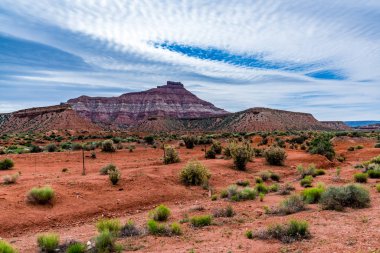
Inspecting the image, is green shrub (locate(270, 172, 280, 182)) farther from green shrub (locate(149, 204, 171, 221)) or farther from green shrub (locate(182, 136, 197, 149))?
green shrub (locate(182, 136, 197, 149))

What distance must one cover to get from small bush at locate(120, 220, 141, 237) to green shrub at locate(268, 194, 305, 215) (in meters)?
5.52

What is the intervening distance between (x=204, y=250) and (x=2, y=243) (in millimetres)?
5701

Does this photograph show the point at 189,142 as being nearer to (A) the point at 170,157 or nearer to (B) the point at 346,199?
(A) the point at 170,157

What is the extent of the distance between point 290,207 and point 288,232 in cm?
337

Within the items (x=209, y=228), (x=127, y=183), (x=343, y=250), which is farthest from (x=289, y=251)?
(x=127, y=183)

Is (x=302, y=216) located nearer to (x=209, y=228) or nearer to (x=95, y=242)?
(x=209, y=228)

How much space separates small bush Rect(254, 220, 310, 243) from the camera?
34.3 feet

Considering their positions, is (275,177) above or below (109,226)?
below

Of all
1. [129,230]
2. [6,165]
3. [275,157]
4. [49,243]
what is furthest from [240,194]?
[6,165]

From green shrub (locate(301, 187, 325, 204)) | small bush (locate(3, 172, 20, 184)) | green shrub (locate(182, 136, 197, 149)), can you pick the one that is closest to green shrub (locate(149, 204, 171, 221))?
green shrub (locate(301, 187, 325, 204))

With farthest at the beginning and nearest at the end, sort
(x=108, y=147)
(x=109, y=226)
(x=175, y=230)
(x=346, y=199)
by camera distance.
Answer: (x=108, y=147), (x=346, y=199), (x=109, y=226), (x=175, y=230)

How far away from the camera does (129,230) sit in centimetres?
1197

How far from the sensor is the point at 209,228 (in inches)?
487

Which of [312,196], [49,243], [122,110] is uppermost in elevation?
[122,110]
